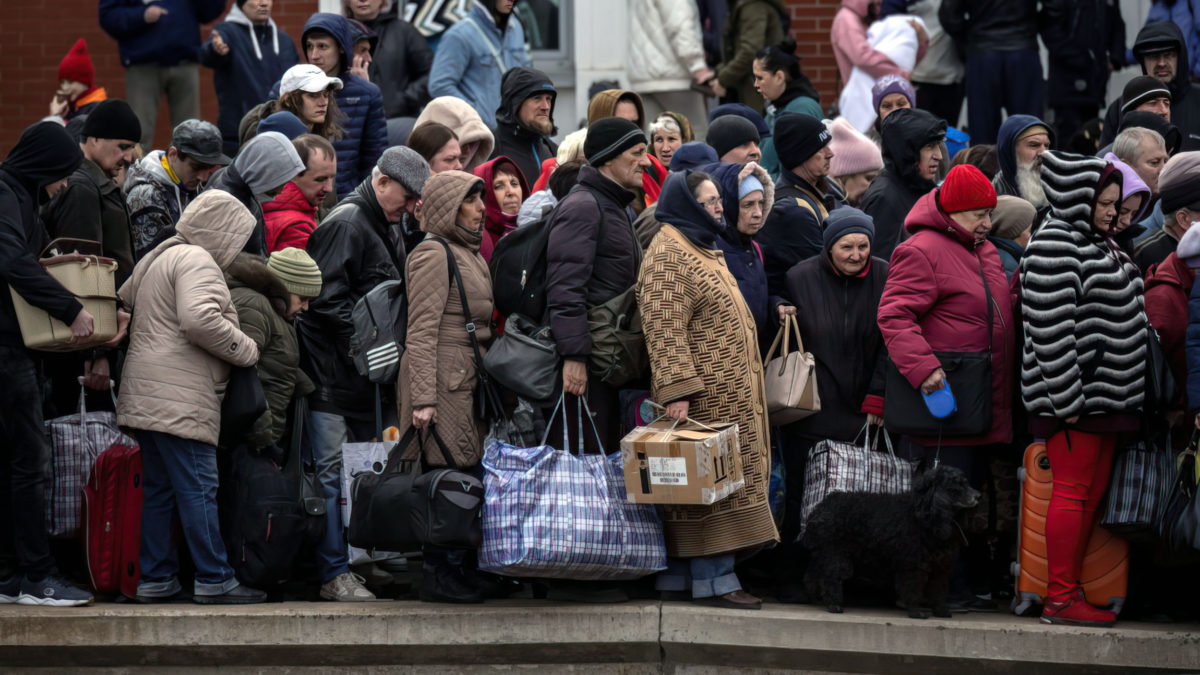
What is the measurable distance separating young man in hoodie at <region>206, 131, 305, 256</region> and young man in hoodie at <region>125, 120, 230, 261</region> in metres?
0.62

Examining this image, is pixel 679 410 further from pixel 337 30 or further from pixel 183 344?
pixel 337 30

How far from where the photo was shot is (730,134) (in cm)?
891

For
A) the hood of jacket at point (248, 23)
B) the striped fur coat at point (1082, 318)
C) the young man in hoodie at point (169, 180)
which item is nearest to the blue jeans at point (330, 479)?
the young man in hoodie at point (169, 180)

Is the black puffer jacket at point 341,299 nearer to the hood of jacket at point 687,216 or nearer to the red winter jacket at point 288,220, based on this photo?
the red winter jacket at point 288,220

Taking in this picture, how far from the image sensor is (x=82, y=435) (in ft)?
25.5

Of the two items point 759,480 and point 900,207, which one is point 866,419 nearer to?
point 759,480

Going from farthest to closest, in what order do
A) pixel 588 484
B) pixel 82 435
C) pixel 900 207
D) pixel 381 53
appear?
pixel 381 53
pixel 900 207
pixel 82 435
pixel 588 484

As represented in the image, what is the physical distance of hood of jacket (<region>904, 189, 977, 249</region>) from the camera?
24.7 ft

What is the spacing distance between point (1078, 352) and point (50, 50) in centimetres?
971

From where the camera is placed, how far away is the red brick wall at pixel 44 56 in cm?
1388

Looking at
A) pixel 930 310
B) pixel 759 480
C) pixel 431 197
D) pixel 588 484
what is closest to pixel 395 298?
pixel 431 197

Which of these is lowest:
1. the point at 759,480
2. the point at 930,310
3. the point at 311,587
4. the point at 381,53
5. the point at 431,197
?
the point at 311,587

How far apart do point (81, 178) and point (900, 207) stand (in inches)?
158

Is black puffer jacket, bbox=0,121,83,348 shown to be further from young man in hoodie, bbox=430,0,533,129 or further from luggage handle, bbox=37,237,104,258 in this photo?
young man in hoodie, bbox=430,0,533,129
